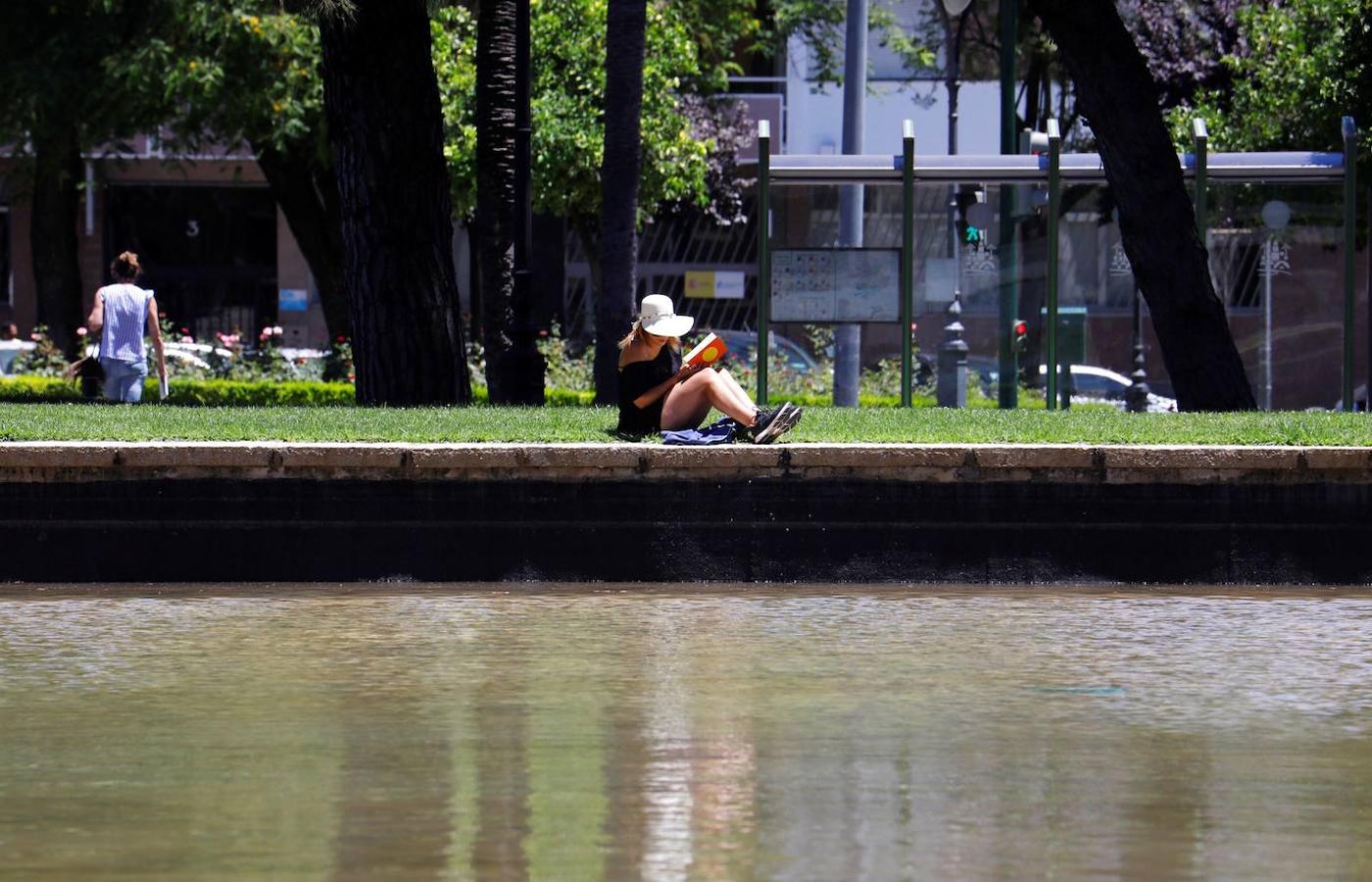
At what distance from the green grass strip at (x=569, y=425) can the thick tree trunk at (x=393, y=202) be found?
182 cm

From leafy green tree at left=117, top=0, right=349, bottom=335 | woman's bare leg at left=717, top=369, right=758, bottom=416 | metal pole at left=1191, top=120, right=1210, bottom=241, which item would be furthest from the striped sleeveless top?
leafy green tree at left=117, top=0, right=349, bottom=335

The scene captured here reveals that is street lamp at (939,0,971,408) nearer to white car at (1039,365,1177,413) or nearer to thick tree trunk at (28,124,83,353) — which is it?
white car at (1039,365,1177,413)

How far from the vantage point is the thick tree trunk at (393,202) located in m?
17.6

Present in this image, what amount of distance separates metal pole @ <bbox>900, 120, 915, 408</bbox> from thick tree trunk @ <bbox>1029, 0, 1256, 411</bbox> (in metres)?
1.71

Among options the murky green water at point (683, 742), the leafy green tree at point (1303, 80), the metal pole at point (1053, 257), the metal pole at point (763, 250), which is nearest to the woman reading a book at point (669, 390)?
the murky green water at point (683, 742)

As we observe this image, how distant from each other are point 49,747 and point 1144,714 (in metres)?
3.51

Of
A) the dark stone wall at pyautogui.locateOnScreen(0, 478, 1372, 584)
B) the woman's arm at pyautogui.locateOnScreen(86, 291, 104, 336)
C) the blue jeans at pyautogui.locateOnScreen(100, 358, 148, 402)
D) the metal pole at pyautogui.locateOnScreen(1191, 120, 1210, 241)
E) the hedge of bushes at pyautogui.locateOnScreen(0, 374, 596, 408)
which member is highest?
the metal pole at pyautogui.locateOnScreen(1191, 120, 1210, 241)

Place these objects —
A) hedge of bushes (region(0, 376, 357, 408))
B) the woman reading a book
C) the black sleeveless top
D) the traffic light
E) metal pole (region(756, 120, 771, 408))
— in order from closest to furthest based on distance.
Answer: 1. the woman reading a book
2. the black sleeveless top
3. metal pole (region(756, 120, 771, 408))
4. the traffic light
5. hedge of bushes (region(0, 376, 357, 408))

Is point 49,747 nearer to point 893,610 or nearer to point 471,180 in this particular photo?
point 893,610

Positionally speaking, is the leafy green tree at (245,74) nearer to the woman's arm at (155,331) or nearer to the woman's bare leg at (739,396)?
the woman's arm at (155,331)

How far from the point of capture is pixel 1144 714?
7855 mm

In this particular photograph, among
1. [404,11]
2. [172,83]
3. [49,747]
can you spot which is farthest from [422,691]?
[172,83]

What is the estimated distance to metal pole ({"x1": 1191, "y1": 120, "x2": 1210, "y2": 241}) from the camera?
64.0ft

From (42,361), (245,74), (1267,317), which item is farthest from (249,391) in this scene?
(1267,317)
